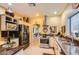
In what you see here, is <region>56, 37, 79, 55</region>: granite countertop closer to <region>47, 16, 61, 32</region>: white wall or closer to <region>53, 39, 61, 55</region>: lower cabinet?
<region>53, 39, 61, 55</region>: lower cabinet

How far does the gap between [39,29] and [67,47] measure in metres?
0.54

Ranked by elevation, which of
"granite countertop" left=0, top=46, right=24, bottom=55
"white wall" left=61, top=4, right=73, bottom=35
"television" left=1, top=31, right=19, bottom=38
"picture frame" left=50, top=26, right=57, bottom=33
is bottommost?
"granite countertop" left=0, top=46, right=24, bottom=55

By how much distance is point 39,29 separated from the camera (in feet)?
6.22

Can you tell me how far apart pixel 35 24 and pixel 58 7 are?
46 centimetres

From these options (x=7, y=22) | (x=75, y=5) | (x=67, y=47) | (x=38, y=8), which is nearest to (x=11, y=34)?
(x=7, y=22)

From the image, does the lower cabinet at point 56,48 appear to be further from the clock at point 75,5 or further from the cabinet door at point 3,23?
the cabinet door at point 3,23

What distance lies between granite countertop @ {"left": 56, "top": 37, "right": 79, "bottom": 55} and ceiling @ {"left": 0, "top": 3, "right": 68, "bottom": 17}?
1.50 feet

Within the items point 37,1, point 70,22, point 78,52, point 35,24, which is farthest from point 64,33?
point 37,1

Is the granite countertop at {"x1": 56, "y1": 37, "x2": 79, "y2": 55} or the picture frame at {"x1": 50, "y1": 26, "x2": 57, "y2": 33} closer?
the granite countertop at {"x1": 56, "y1": 37, "x2": 79, "y2": 55}

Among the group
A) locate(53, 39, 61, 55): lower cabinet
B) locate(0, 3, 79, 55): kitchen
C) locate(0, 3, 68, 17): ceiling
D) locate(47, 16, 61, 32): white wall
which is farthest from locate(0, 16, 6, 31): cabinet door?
locate(53, 39, 61, 55): lower cabinet

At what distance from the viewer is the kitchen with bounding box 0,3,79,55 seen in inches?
69.3

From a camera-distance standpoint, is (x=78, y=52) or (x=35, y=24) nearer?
(x=78, y=52)
